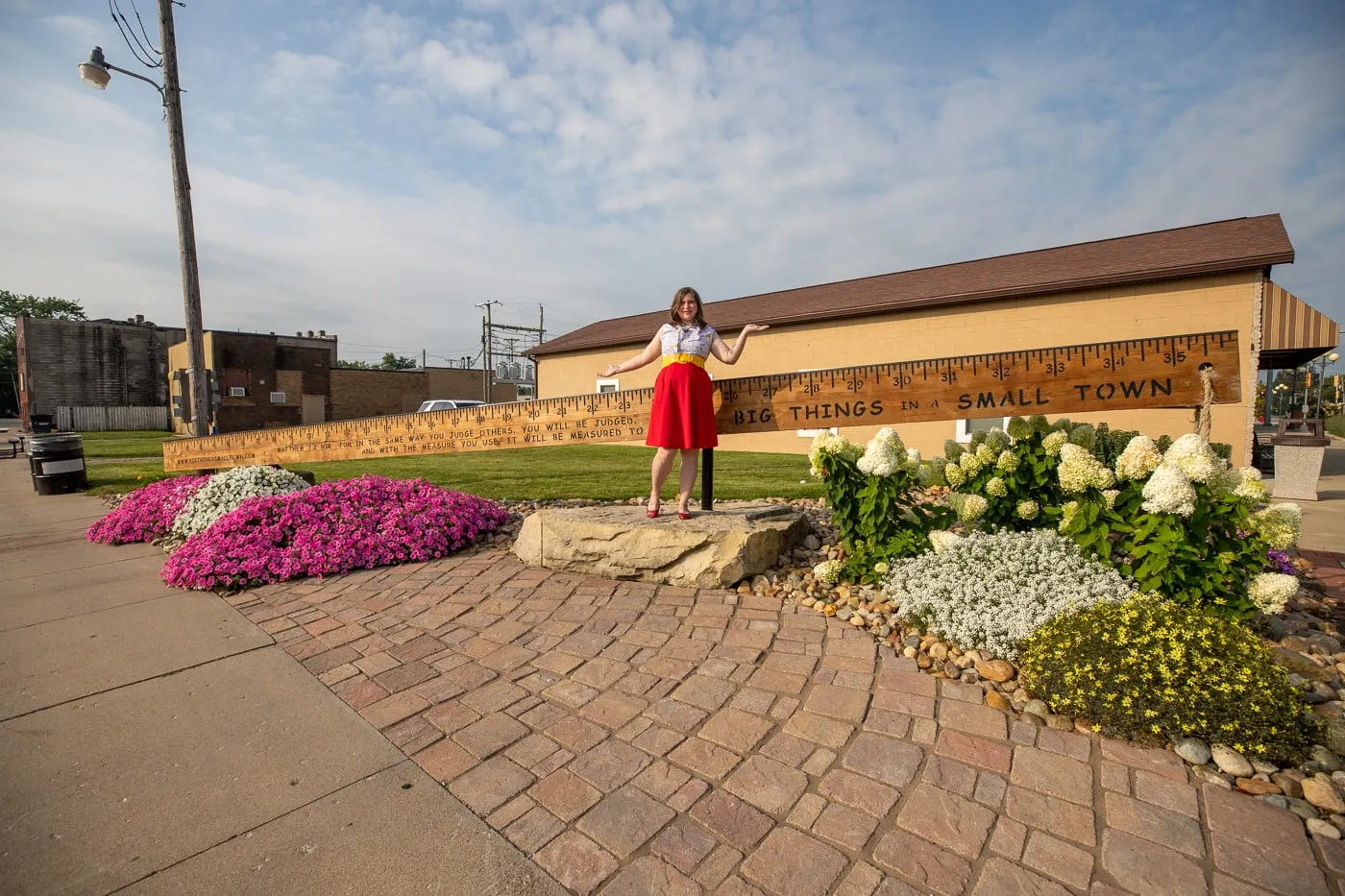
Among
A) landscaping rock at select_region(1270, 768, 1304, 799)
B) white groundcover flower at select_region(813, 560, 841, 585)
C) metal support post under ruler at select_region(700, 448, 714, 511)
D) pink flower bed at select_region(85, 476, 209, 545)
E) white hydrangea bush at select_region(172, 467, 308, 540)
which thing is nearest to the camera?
landscaping rock at select_region(1270, 768, 1304, 799)

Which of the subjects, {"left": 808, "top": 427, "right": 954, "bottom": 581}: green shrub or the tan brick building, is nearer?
{"left": 808, "top": 427, "right": 954, "bottom": 581}: green shrub

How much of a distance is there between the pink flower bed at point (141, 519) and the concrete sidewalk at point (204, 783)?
8.68 feet

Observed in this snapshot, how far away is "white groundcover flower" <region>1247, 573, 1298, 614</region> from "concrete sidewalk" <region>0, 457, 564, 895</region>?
323cm

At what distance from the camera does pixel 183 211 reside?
7336 millimetres

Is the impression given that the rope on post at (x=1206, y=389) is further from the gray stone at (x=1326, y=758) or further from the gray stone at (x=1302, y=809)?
the gray stone at (x=1302, y=809)

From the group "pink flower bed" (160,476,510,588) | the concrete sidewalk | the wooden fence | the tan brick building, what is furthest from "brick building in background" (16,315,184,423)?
the concrete sidewalk

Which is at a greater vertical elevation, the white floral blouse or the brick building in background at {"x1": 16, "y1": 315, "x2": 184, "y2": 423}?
the brick building in background at {"x1": 16, "y1": 315, "x2": 184, "y2": 423}

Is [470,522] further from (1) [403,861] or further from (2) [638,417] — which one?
(1) [403,861]

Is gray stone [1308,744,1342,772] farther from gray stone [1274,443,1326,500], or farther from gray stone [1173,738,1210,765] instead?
gray stone [1274,443,1326,500]

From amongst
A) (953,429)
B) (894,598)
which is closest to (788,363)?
(953,429)

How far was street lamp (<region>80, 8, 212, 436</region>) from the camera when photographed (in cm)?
705

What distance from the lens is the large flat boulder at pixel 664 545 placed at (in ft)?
13.0

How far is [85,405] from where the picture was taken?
103 ft

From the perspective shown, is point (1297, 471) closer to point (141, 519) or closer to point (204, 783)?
point (204, 783)
